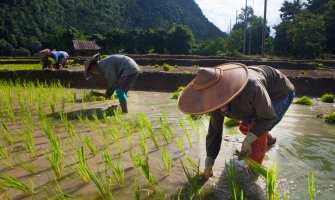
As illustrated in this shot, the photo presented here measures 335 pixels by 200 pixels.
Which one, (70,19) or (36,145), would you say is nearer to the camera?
(36,145)

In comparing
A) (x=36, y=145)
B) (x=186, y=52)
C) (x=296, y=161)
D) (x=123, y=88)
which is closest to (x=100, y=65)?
(x=123, y=88)

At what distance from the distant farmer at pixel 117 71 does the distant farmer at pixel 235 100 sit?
8.13ft

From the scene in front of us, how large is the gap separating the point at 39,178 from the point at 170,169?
91cm

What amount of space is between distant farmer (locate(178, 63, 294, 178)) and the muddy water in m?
0.28

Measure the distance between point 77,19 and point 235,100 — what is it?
53766 millimetres

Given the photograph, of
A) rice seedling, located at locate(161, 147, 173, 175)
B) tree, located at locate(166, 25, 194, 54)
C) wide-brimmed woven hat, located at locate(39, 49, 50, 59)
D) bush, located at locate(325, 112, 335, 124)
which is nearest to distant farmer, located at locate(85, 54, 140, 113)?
rice seedling, located at locate(161, 147, 173, 175)

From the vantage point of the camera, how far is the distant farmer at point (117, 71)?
4516mm

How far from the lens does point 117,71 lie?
466cm

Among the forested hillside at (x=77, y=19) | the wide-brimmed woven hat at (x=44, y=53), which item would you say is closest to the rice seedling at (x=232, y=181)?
the wide-brimmed woven hat at (x=44, y=53)

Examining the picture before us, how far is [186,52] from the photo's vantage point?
112ft

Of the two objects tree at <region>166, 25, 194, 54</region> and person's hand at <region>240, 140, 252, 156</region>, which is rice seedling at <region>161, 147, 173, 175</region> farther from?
tree at <region>166, 25, 194, 54</region>

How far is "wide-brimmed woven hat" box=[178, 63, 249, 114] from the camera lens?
177 cm

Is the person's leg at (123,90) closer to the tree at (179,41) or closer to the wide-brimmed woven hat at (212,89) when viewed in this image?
the wide-brimmed woven hat at (212,89)

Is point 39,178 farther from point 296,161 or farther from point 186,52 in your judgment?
point 186,52
